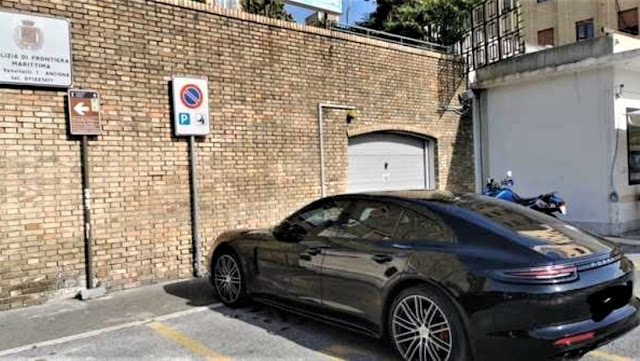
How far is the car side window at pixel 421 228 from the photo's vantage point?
422 centimetres

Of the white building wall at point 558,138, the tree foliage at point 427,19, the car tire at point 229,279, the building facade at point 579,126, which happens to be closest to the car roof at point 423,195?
the car tire at point 229,279

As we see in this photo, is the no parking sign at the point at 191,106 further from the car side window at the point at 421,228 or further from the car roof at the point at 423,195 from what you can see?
the car side window at the point at 421,228

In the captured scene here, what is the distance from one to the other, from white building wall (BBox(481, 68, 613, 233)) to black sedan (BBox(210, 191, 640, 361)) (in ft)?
23.7

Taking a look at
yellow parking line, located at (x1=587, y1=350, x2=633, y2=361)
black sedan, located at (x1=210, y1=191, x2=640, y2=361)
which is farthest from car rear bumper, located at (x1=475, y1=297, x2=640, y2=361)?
yellow parking line, located at (x1=587, y1=350, x2=633, y2=361)

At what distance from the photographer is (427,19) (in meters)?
20.0

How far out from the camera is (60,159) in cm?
693

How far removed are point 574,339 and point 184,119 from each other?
6037 mm

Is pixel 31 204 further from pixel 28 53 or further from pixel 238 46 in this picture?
pixel 238 46

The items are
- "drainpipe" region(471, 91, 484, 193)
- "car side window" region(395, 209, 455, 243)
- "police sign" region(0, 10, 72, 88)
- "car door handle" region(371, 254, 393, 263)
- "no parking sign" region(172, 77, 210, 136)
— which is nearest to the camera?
"car side window" region(395, 209, 455, 243)

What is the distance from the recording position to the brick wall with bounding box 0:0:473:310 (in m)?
6.70

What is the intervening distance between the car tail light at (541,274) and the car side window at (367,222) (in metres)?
1.11

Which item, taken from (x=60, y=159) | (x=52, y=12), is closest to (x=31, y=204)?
(x=60, y=159)

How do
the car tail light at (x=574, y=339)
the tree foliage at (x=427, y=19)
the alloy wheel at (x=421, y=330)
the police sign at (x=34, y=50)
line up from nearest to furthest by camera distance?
the car tail light at (x=574, y=339)
the alloy wheel at (x=421, y=330)
the police sign at (x=34, y=50)
the tree foliage at (x=427, y=19)

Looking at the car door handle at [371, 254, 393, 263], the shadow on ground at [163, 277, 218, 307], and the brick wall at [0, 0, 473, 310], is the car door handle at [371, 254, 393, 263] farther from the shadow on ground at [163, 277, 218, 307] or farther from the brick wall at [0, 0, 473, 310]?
the brick wall at [0, 0, 473, 310]
